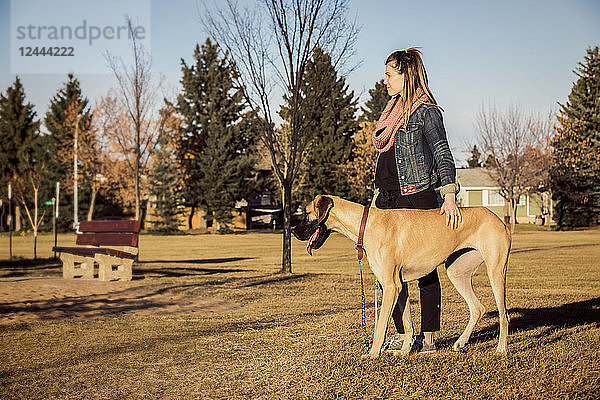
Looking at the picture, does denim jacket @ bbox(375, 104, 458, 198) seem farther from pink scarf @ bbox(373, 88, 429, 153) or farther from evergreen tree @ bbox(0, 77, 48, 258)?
evergreen tree @ bbox(0, 77, 48, 258)

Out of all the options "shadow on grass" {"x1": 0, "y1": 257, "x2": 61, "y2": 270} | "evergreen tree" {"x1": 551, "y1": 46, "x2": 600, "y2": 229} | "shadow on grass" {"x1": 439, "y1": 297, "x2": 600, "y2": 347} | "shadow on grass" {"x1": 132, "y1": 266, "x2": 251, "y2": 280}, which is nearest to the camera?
"shadow on grass" {"x1": 439, "y1": 297, "x2": 600, "y2": 347}

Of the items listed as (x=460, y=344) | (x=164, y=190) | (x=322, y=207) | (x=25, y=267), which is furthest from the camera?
(x=164, y=190)

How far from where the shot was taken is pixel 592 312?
779 centimetres

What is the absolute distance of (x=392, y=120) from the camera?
5.00 m

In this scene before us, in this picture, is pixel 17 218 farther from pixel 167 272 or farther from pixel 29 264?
pixel 167 272

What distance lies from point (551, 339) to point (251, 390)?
3088mm

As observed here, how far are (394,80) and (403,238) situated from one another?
1359 mm

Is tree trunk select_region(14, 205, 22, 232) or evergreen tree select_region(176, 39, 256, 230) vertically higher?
evergreen tree select_region(176, 39, 256, 230)

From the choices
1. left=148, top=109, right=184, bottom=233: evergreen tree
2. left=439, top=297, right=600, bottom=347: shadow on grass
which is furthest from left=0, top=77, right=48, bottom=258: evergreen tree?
left=439, top=297, right=600, bottom=347: shadow on grass

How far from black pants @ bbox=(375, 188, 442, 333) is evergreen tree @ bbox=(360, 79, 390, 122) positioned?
72.6m

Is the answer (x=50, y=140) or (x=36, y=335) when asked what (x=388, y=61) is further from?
(x=50, y=140)

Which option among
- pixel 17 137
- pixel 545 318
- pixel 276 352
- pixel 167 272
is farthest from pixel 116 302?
pixel 17 137

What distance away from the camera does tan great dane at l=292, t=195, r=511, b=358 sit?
4.59 meters

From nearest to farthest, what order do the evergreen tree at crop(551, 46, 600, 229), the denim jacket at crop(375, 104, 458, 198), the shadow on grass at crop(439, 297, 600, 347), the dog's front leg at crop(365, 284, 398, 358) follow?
the dog's front leg at crop(365, 284, 398, 358) → the denim jacket at crop(375, 104, 458, 198) → the shadow on grass at crop(439, 297, 600, 347) → the evergreen tree at crop(551, 46, 600, 229)
